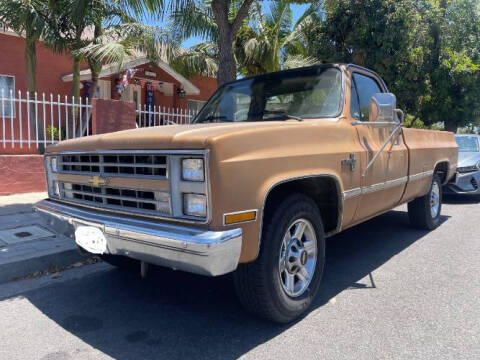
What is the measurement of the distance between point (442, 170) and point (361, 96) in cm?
299

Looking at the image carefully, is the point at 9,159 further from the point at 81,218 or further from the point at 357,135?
the point at 357,135

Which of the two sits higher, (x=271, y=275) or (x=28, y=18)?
(x=28, y=18)

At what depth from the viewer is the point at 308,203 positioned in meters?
3.08

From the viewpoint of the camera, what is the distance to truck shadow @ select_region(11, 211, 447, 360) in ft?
8.96

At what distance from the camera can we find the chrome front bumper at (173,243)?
2.31m

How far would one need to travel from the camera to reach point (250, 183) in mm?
2516

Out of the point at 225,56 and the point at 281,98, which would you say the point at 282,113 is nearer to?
the point at 281,98

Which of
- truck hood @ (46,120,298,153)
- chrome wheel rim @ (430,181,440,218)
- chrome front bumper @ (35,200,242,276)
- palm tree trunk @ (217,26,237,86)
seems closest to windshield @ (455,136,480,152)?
chrome wheel rim @ (430,181,440,218)

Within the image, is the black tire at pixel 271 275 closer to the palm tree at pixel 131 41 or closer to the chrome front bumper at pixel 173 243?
the chrome front bumper at pixel 173 243

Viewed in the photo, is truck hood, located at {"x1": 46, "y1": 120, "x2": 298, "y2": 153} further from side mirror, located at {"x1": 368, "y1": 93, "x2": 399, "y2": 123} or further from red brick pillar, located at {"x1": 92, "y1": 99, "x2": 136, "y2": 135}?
red brick pillar, located at {"x1": 92, "y1": 99, "x2": 136, "y2": 135}

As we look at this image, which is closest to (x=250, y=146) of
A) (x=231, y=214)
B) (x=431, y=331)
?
(x=231, y=214)

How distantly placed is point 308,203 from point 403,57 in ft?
29.6

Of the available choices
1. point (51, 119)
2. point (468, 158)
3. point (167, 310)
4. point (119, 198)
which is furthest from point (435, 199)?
point (51, 119)

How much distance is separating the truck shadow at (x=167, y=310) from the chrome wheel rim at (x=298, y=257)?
0.30 meters
